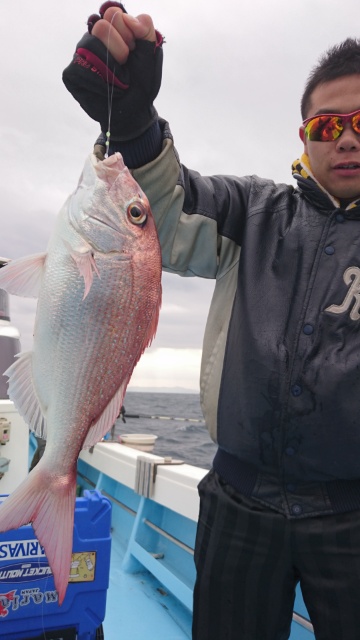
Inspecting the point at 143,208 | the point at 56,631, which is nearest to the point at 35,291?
the point at 143,208

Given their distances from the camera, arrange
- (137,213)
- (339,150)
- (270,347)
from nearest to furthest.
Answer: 1. (137,213)
2. (270,347)
3. (339,150)

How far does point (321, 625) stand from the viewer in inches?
63.9

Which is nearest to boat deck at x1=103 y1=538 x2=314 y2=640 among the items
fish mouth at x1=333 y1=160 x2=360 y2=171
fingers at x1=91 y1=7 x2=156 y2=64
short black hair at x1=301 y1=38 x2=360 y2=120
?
fish mouth at x1=333 y1=160 x2=360 y2=171

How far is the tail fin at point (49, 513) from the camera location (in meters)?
1.27

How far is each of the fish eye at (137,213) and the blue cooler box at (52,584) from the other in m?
1.29

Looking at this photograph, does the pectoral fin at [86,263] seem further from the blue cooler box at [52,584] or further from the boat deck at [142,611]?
the boat deck at [142,611]

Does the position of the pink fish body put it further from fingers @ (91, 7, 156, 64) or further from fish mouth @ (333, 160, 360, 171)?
fish mouth @ (333, 160, 360, 171)

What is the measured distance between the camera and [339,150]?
1.85 metres

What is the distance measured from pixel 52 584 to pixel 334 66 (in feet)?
7.65

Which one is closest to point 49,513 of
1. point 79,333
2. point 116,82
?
point 79,333

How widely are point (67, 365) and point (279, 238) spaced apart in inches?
34.9

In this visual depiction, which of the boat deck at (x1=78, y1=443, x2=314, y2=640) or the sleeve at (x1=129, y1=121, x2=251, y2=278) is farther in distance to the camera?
the boat deck at (x1=78, y1=443, x2=314, y2=640)

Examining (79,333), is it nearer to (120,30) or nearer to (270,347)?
(270,347)

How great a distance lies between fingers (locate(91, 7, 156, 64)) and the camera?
1480 mm
